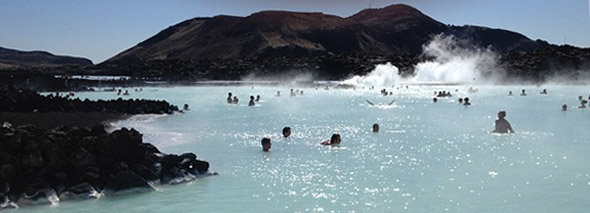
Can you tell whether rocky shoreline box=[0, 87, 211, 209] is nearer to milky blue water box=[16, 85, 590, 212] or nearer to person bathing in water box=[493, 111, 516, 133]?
milky blue water box=[16, 85, 590, 212]

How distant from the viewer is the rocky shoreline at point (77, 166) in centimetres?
1290

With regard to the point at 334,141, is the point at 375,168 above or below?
below

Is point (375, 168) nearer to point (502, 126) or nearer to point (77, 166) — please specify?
point (77, 166)

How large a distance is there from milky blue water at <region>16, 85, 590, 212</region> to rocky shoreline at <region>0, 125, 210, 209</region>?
0.39 metres

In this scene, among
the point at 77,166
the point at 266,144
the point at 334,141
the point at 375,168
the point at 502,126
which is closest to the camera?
the point at 77,166

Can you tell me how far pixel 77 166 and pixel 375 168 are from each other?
8.32 m

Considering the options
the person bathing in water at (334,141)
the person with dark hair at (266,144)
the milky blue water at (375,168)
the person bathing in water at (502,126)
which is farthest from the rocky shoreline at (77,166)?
the person bathing in water at (502,126)

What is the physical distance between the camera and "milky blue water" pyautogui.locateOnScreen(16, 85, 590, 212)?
1298 cm

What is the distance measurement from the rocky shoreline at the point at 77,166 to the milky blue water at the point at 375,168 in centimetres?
39

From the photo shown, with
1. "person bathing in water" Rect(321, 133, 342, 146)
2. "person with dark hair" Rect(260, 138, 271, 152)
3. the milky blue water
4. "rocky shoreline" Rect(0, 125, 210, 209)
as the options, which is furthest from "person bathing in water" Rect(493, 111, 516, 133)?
"rocky shoreline" Rect(0, 125, 210, 209)

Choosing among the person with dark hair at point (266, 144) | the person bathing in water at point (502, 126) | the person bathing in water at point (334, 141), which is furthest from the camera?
the person bathing in water at point (502, 126)

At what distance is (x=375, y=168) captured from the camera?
685 inches

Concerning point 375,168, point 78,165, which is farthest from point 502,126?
point 78,165

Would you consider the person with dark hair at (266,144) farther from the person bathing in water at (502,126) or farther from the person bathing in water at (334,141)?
the person bathing in water at (502,126)
